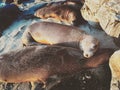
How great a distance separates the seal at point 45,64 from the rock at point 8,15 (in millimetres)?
2575

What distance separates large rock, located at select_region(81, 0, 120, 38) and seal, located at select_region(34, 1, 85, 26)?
0.33 m

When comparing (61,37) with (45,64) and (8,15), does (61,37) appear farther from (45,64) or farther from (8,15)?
(8,15)

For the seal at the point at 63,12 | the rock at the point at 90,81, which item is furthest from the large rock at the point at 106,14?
the rock at the point at 90,81

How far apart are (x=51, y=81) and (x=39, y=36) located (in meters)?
1.84

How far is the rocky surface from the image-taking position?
6199 mm

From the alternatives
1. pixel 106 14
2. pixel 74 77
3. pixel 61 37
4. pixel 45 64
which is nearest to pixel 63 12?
pixel 61 37

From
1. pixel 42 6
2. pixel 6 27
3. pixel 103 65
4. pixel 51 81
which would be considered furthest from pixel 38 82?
pixel 42 6

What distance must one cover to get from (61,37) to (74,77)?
4.38 ft

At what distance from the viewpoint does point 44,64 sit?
637 centimetres

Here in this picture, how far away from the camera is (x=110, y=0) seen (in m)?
7.47

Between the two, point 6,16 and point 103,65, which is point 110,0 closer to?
point 103,65

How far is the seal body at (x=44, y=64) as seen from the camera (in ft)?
20.8

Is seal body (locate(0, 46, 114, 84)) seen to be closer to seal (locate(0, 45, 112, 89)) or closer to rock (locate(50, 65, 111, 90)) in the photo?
seal (locate(0, 45, 112, 89))

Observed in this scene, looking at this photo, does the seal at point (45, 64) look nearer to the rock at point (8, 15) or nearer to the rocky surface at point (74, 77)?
the rocky surface at point (74, 77)
